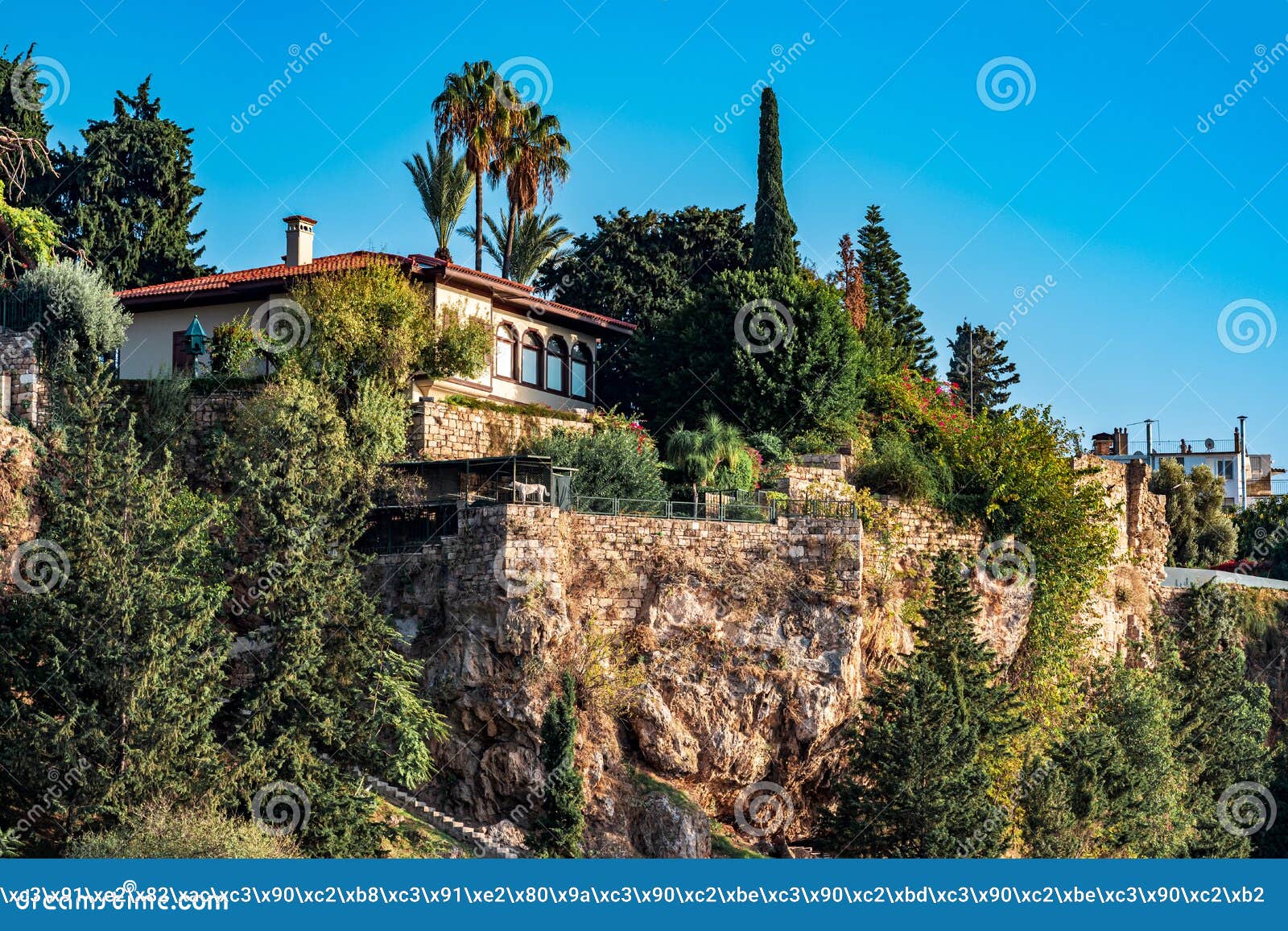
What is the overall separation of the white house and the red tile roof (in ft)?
0.09

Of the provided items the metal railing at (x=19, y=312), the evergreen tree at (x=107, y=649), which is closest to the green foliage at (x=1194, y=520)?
the metal railing at (x=19, y=312)

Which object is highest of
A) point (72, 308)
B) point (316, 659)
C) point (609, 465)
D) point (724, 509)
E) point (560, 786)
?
point (72, 308)

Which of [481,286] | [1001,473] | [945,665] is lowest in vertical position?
[945,665]

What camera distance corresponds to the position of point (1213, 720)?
46.2 metres

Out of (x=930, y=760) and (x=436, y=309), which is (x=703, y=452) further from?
(x=930, y=760)

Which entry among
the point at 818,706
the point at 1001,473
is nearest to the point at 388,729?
the point at 818,706

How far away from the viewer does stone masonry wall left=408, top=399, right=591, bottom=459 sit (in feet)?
129

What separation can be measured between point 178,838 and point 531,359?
61.8 ft

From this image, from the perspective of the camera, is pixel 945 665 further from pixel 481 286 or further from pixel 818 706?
pixel 481 286

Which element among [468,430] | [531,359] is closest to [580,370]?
[531,359]

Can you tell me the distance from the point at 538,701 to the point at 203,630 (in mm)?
6725

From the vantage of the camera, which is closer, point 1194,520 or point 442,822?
point 442,822

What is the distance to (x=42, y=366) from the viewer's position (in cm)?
3856

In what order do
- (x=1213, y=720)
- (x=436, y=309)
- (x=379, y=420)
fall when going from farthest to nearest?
(x=1213, y=720) → (x=436, y=309) → (x=379, y=420)
